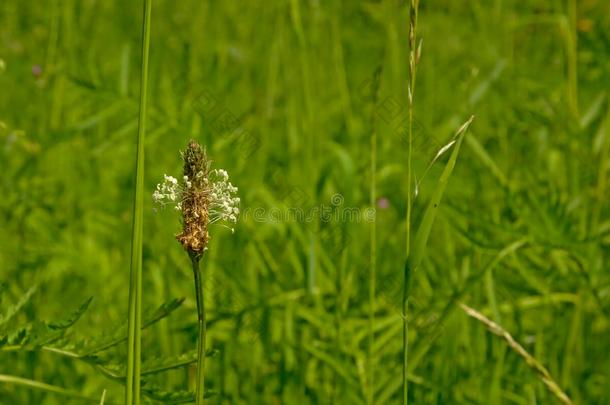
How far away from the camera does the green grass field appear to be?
1.29 metres

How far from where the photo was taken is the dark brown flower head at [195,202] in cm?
63

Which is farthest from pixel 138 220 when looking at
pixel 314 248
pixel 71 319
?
pixel 314 248

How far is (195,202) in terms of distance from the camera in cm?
64

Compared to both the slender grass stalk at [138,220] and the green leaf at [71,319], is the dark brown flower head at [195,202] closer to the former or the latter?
the slender grass stalk at [138,220]

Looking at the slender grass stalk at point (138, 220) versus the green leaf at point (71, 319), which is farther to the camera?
the green leaf at point (71, 319)

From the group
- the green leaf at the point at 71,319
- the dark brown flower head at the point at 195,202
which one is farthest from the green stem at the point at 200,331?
the green leaf at the point at 71,319

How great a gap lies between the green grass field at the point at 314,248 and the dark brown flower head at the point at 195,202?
0.17 m

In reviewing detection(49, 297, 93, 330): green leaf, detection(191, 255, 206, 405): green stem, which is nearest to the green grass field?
detection(49, 297, 93, 330): green leaf

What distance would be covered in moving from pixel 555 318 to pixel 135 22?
203cm

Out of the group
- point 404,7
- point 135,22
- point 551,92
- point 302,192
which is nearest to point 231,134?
point 302,192

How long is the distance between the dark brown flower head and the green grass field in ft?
0.55

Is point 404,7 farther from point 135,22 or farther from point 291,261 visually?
point 291,261

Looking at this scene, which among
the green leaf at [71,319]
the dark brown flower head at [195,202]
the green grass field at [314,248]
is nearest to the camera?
the dark brown flower head at [195,202]

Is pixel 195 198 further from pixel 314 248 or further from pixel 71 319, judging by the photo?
pixel 314 248
